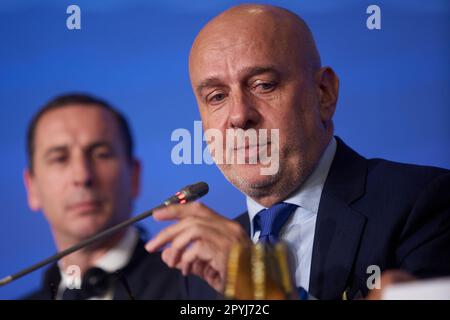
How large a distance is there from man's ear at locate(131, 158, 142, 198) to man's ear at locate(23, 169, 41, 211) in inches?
15.7

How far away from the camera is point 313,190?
9.50 ft

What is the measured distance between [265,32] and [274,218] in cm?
72

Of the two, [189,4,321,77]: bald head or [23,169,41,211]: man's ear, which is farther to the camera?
[23,169,41,211]: man's ear

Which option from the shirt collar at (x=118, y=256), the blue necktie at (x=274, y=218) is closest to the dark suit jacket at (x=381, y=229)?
the blue necktie at (x=274, y=218)

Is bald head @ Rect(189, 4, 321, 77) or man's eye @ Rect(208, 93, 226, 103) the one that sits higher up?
bald head @ Rect(189, 4, 321, 77)

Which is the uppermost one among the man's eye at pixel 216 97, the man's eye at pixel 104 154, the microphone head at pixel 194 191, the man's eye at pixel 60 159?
the man's eye at pixel 216 97

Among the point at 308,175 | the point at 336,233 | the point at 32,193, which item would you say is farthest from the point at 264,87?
the point at 32,193

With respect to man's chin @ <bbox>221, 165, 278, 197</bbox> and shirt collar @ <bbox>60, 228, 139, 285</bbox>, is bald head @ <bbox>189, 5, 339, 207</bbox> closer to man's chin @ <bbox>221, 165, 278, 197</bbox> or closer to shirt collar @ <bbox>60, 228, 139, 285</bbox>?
man's chin @ <bbox>221, 165, 278, 197</bbox>

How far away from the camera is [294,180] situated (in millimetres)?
2896

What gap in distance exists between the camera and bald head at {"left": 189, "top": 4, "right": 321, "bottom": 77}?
2869 mm

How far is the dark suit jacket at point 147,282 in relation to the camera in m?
2.86

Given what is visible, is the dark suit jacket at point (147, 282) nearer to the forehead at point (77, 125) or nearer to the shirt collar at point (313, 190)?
the shirt collar at point (313, 190)

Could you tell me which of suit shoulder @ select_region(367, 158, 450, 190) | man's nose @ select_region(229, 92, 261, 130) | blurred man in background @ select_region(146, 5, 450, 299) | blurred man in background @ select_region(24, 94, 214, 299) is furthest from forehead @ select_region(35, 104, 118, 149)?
suit shoulder @ select_region(367, 158, 450, 190)
